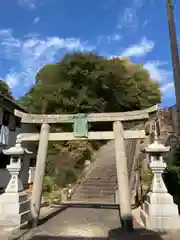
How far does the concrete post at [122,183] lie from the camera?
6.68 metres

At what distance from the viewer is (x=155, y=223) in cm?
663

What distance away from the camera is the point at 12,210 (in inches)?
277

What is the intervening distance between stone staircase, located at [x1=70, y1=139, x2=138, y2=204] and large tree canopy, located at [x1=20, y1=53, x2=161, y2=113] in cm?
518

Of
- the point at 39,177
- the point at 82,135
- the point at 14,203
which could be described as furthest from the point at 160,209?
the point at 14,203

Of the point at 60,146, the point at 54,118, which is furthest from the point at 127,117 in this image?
the point at 60,146

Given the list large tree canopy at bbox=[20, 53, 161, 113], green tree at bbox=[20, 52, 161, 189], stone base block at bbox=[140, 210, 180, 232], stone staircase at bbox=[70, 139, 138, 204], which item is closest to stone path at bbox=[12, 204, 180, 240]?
stone base block at bbox=[140, 210, 180, 232]

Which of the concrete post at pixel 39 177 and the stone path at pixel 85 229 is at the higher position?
the concrete post at pixel 39 177

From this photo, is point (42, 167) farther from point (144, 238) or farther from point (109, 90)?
point (109, 90)

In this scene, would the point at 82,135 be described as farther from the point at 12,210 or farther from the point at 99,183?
the point at 99,183

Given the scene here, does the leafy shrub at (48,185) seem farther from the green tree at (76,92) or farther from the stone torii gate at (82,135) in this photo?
the stone torii gate at (82,135)

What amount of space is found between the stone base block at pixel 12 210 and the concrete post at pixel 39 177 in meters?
0.38

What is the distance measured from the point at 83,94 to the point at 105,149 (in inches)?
302

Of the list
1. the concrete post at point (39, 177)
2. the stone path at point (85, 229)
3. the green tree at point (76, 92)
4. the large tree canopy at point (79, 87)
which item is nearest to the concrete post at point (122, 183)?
the stone path at point (85, 229)

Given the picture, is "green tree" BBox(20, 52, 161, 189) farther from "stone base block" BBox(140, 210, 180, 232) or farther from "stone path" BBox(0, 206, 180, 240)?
"stone base block" BBox(140, 210, 180, 232)
